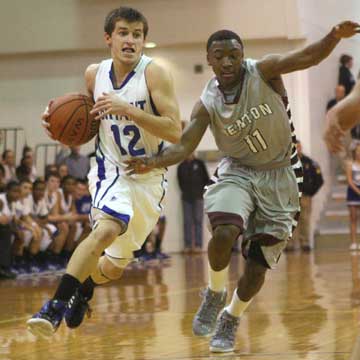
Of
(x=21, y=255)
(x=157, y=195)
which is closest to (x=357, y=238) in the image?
(x=21, y=255)

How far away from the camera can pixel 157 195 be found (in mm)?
5609

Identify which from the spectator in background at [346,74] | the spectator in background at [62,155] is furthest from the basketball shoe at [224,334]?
the spectator in background at [346,74]

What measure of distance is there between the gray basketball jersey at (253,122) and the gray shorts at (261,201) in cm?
9

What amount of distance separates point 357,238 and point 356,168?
7.29ft

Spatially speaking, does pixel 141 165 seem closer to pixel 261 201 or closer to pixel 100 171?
pixel 100 171

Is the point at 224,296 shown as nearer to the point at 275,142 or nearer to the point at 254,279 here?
the point at 254,279

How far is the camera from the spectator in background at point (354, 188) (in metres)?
14.6

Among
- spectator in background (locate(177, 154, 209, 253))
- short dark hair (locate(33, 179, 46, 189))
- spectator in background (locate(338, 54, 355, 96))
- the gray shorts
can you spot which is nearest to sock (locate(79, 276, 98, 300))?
the gray shorts

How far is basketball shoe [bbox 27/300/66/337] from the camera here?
4711mm

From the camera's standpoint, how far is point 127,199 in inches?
211

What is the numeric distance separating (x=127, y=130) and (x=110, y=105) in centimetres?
36

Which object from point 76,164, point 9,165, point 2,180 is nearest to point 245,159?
point 2,180

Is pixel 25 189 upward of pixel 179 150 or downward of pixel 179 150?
downward

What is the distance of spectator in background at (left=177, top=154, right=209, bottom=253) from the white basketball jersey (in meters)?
11.0
